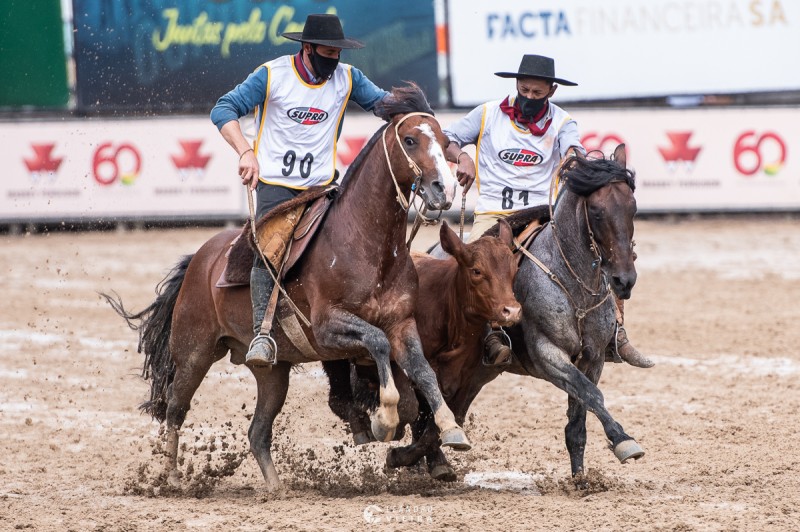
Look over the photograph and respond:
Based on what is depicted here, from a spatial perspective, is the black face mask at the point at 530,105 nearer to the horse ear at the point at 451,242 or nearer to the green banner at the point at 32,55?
the horse ear at the point at 451,242

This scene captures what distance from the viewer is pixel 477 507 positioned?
20.3 ft

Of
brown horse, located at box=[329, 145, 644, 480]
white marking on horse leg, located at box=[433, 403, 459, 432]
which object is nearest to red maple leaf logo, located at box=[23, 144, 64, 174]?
brown horse, located at box=[329, 145, 644, 480]

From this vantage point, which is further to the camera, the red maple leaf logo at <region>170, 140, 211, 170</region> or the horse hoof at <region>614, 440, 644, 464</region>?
the red maple leaf logo at <region>170, 140, 211, 170</region>

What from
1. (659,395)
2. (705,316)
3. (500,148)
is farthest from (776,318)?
(500,148)

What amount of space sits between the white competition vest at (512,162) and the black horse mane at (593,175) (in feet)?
2.12

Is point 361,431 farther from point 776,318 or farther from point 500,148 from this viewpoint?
point 776,318

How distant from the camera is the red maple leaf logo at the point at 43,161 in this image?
701 inches

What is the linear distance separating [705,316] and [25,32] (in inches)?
445

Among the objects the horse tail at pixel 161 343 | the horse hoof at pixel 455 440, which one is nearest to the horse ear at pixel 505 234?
the horse hoof at pixel 455 440

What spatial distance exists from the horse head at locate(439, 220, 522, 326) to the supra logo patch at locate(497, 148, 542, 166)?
0.80m

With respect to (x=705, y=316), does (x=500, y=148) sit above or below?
above

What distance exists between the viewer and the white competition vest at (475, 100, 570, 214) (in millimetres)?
7172

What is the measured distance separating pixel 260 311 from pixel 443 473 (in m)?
1.35

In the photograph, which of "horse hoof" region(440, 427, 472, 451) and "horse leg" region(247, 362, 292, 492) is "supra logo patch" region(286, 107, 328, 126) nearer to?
"horse leg" region(247, 362, 292, 492)
